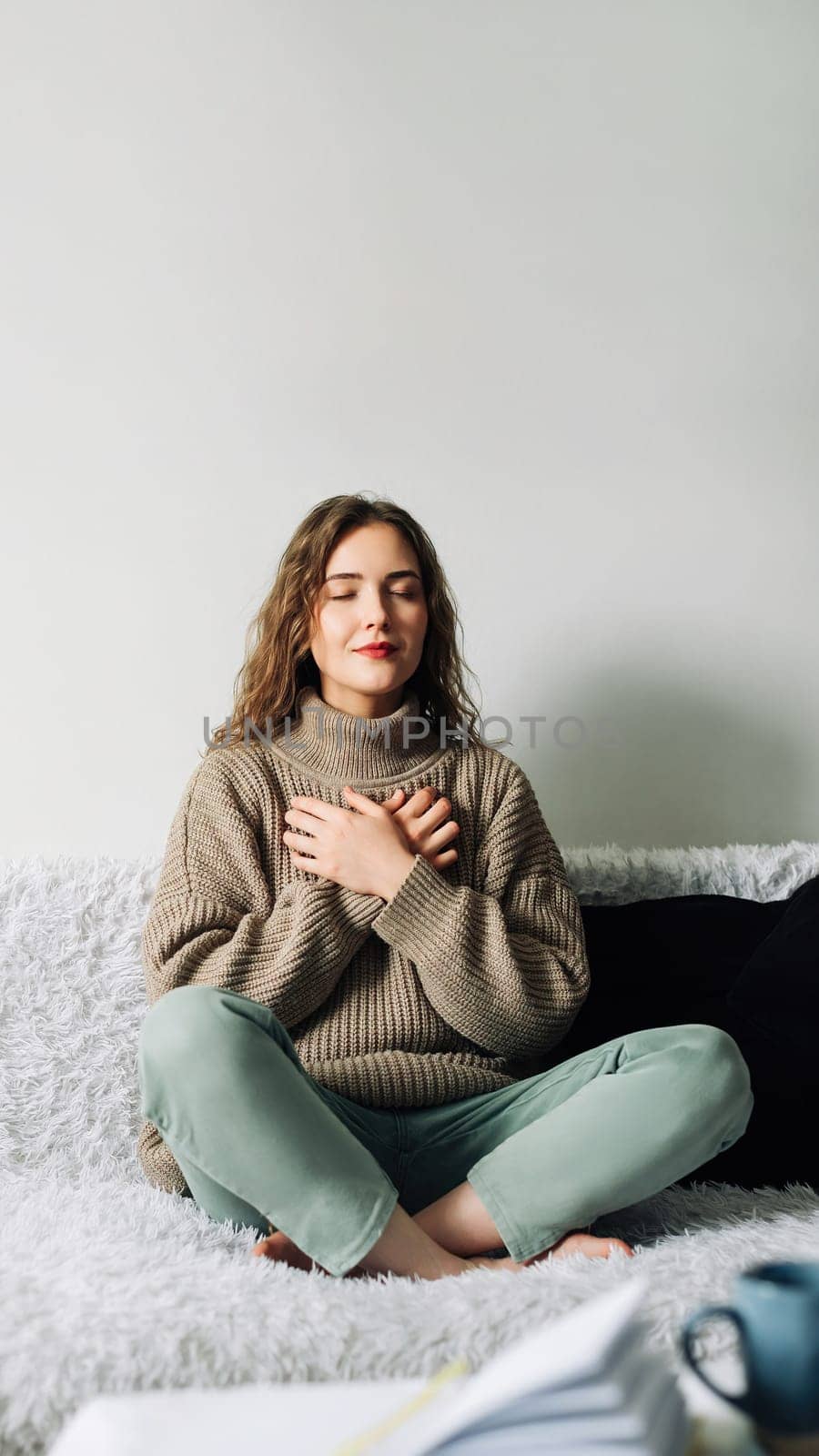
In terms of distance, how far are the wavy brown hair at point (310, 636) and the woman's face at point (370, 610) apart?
22mm

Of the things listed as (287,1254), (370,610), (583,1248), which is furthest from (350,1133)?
(370,610)

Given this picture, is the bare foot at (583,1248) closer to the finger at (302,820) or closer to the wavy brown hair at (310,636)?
the finger at (302,820)

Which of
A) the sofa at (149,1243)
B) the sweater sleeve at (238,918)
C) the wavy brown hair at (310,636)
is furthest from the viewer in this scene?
the wavy brown hair at (310,636)

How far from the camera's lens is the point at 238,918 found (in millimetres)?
1399

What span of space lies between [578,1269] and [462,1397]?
57 cm

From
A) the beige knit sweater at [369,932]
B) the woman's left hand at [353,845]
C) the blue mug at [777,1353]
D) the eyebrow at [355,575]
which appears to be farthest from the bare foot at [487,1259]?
the eyebrow at [355,575]

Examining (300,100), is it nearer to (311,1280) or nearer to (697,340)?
(697,340)

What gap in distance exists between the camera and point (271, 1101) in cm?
107

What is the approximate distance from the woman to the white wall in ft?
0.80

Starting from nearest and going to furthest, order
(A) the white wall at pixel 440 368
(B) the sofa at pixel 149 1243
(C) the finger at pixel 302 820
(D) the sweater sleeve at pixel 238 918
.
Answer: (B) the sofa at pixel 149 1243
(D) the sweater sleeve at pixel 238 918
(C) the finger at pixel 302 820
(A) the white wall at pixel 440 368

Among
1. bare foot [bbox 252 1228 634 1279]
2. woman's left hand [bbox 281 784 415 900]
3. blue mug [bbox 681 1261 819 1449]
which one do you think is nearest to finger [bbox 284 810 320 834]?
woman's left hand [bbox 281 784 415 900]

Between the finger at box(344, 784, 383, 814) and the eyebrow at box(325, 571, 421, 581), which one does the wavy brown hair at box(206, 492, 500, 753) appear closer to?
the eyebrow at box(325, 571, 421, 581)

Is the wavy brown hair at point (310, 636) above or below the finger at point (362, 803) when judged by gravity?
above

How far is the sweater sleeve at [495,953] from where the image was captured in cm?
133
